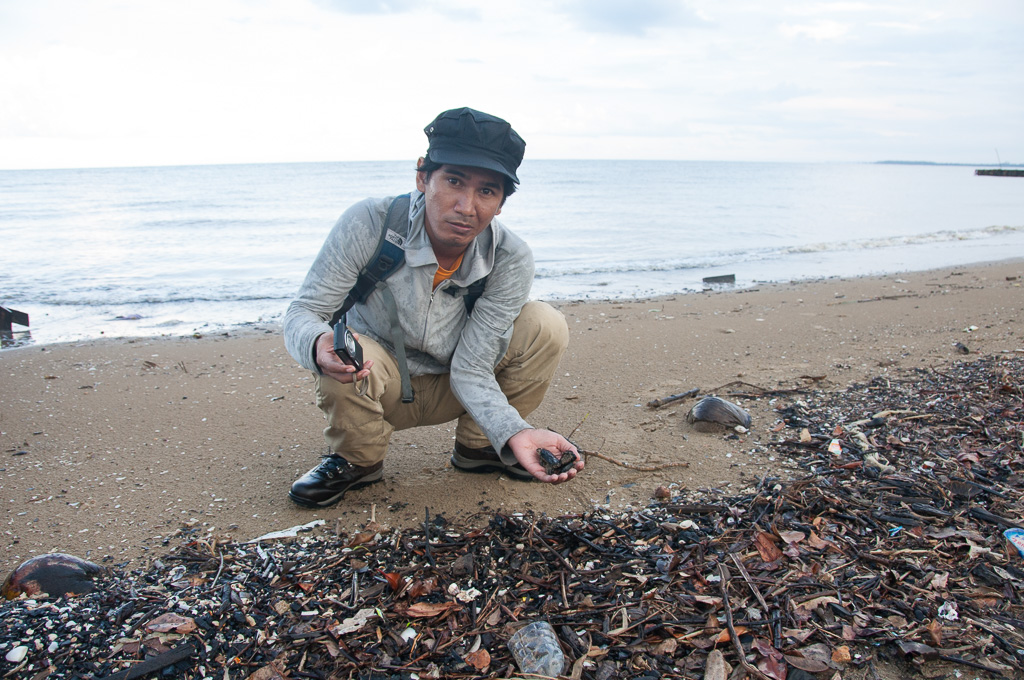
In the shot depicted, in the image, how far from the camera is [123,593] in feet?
7.88

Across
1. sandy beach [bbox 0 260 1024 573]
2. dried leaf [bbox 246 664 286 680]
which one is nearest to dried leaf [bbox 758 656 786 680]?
sandy beach [bbox 0 260 1024 573]

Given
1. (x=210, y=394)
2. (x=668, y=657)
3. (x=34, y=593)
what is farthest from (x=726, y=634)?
(x=210, y=394)

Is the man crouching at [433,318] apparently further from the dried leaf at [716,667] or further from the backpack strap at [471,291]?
the dried leaf at [716,667]

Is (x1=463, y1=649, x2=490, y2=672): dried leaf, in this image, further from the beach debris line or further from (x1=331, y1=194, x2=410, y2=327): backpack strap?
(x1=331, y1=194, x2=410, y2=327): backpack strap

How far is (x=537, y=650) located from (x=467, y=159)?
1809mm

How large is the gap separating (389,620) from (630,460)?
5.63ft

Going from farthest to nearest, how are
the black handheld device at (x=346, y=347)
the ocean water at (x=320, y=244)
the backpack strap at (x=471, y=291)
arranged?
1. the ocean water at (x=320, y=244)
2. the backpack strap at (x=471, y=291)
3. the black handheld device at (x=346, y=347)

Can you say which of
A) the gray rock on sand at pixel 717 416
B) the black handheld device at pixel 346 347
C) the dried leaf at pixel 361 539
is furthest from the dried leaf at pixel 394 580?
the gray rock on sand at pixel 717 416

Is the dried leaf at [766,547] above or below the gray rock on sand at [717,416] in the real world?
below

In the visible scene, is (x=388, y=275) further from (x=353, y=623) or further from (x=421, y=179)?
(x=353, y=623)

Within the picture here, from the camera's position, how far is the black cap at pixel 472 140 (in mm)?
2656

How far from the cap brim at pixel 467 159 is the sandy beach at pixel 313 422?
5.03 feet

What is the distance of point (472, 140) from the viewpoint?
267 cm

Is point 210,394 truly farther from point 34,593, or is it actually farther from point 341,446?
point 34,593
